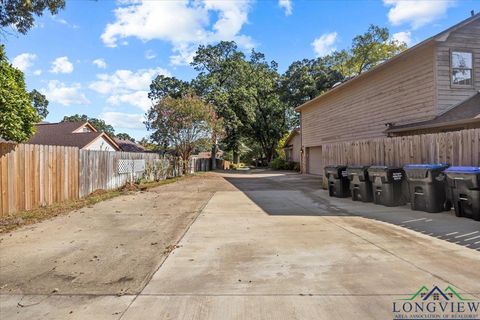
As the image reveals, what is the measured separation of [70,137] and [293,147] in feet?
71.1

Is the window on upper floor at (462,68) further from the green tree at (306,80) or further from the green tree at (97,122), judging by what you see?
the green tree at (97,122)

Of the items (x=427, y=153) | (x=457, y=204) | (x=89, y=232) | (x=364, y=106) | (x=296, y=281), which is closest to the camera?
(x=296, y=281)

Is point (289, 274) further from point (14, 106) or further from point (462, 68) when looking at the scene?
point (462, 68)

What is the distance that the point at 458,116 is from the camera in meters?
11.6

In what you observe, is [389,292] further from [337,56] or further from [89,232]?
[337,56]

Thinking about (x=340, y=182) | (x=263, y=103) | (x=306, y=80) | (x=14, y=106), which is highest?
(x=306, y=80)

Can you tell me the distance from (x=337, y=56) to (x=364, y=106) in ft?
86.5

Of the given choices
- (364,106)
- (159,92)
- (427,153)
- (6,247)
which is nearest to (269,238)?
(6,247)

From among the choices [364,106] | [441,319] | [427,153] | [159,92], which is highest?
[159,92]

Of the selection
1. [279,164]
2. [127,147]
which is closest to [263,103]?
[279,164]

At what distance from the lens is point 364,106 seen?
17859mm

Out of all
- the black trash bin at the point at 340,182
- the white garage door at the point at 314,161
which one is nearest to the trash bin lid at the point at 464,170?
the black trash bin at the point at 340,182

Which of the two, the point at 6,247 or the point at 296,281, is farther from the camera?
the point at 6,247

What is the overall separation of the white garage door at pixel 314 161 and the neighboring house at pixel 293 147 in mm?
7773
